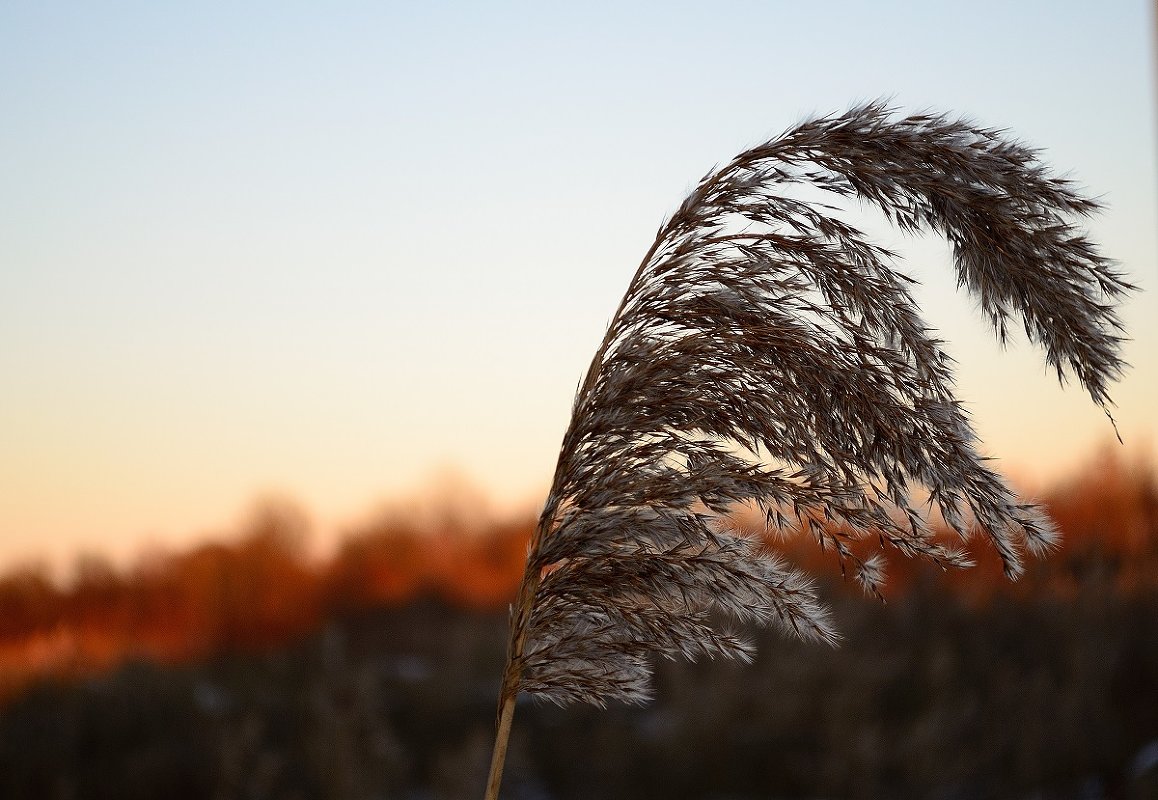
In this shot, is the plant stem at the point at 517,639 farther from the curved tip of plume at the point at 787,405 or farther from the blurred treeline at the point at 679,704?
the blurred treeline at the point at 679,704

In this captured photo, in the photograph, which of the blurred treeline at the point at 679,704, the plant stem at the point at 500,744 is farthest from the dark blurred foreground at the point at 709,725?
the plant stem at the point at 500,744

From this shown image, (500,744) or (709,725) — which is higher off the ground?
(709,725)

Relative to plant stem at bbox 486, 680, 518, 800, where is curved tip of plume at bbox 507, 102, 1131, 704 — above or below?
above

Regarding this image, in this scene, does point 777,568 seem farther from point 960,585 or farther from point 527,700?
point 960,585

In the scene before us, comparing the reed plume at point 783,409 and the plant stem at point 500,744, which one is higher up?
the reed plume at point 783,409

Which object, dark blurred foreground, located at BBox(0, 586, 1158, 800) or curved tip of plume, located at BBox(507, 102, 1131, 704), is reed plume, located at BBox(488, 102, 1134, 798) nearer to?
curved tip of plume, located at BBox(507, 102, 1131, 704)

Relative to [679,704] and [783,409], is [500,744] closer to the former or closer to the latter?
[783,409]

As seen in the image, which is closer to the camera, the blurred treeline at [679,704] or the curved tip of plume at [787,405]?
the curved tip of plume at [787,405]

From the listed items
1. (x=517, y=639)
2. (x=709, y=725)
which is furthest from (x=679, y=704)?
(x=517, y=639)

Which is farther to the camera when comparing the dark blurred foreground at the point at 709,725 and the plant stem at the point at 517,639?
the dark blurred foreground at the point at 709,725

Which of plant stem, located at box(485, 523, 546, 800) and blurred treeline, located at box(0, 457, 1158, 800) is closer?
plant stem, located at box(485, 523, 546, 800)

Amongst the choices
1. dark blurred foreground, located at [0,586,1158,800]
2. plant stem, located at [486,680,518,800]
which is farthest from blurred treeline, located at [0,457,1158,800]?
plant stem, located at [486,680,518,800]

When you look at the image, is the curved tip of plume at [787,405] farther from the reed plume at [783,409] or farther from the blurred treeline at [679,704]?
the blurred treeline at [679,704]

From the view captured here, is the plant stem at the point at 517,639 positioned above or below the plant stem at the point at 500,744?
above
